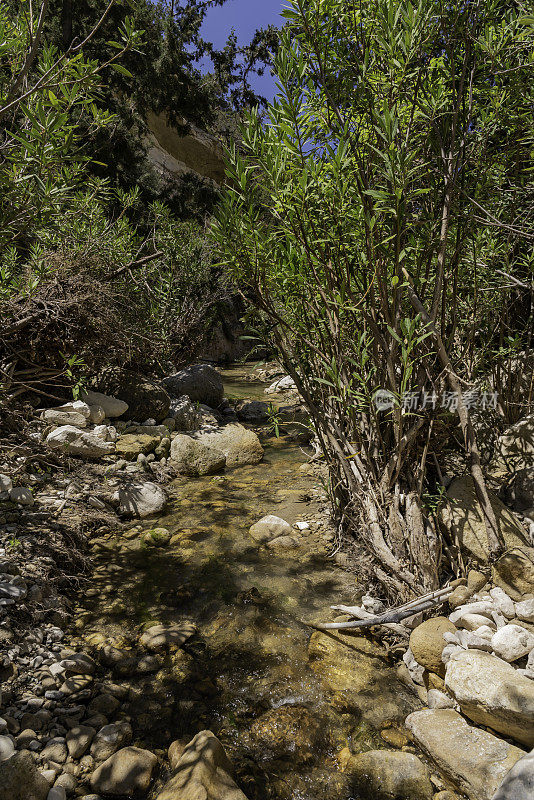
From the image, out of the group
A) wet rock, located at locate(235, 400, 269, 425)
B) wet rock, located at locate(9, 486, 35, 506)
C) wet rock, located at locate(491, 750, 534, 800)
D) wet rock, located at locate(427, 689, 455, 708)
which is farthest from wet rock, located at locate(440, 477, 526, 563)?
wet rock, located at locate(235, 400, 269, 425)

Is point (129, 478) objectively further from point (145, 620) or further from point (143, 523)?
point (145, 620)

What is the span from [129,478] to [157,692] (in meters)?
2.91

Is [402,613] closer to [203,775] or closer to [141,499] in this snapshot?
[203,775]

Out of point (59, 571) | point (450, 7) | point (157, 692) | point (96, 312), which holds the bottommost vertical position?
point (157, 692)

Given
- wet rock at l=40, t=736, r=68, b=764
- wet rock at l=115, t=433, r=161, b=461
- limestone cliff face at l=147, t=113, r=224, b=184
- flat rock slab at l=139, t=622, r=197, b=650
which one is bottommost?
flat rock slab at l=139, t=622, r=197, b=650

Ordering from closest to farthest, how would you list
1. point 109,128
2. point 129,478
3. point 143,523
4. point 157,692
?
point 157,692
point 143,523
point 129,478
point 109,128

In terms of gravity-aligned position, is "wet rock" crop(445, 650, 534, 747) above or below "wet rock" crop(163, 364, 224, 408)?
below

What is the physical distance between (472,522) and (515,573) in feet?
1.34

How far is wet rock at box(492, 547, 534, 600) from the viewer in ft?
9.02

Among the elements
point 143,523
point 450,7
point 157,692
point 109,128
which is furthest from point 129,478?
point 109,128

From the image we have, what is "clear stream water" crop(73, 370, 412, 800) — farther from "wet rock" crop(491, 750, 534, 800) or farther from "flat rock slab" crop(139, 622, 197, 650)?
"wet rock" crop(491, 750, 534, 800)

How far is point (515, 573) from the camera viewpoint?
9.12 feet

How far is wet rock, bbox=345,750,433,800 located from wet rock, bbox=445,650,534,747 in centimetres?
38

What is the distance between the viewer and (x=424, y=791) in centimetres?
198
